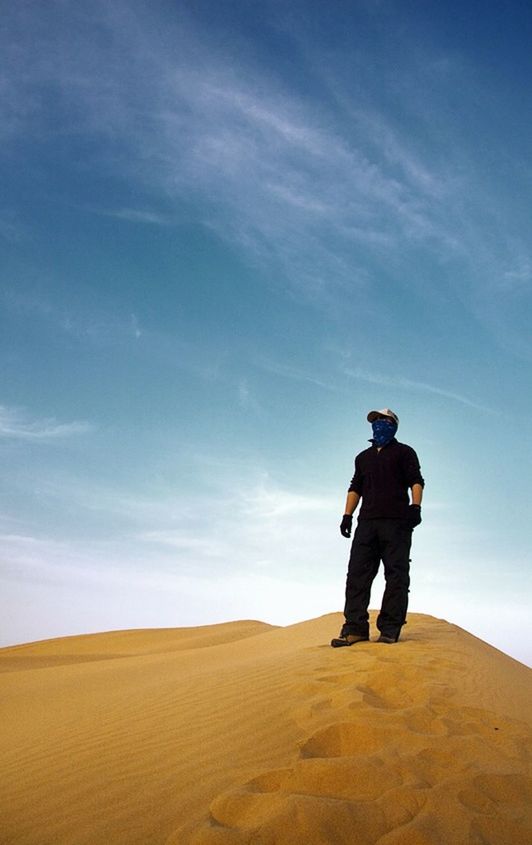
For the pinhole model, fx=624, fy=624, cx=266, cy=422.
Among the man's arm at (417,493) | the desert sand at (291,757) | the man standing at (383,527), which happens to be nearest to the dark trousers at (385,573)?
the man standing at (383,527)

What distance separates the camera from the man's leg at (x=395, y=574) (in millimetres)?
6973

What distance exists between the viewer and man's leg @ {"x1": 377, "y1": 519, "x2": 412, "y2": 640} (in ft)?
22.9

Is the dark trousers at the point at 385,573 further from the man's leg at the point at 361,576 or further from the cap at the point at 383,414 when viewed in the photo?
the cap at the point at 383,414

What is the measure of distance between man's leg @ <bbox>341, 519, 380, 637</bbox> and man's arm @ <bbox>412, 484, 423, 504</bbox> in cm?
55

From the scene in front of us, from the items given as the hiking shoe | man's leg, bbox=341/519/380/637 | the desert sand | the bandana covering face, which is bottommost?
the desert sand

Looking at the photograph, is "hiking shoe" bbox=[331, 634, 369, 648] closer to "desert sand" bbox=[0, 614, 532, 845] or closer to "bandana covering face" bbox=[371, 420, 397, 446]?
"desert sand" bbox=[0, 614, 532, 845]

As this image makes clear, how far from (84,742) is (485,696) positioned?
3.07m

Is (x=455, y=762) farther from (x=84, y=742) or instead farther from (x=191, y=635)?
(x=191, y=635)

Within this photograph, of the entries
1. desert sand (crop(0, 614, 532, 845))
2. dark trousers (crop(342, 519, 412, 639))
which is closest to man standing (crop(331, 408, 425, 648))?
dark trousers (crop(342, 519, 412, 639))

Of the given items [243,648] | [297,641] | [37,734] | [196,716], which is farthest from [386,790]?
[243,648]

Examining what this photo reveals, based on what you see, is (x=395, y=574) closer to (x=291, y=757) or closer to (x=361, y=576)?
(x=361, y=576)

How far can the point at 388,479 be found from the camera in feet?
24.2

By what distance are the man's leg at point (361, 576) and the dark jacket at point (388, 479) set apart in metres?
0.22

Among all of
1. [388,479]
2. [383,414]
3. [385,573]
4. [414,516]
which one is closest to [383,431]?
[383,414]
